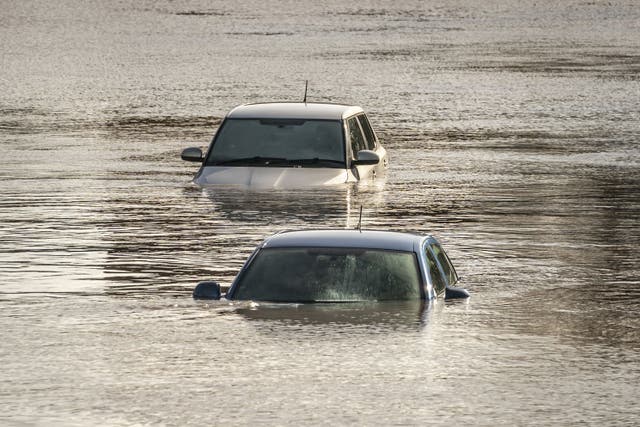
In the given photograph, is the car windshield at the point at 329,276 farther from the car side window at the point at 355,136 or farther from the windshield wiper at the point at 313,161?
the car side window at the point at 355,136

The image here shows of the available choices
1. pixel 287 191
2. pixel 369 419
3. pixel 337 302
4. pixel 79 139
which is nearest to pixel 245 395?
pixel 369 419

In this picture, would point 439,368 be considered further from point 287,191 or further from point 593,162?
point 593,162

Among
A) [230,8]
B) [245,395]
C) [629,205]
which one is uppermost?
[245,395]

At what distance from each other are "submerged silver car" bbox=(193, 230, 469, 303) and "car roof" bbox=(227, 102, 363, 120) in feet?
30.1

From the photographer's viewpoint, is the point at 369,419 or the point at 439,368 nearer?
the point at 369,419

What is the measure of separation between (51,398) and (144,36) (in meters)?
75.9

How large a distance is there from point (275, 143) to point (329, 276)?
31.2ft

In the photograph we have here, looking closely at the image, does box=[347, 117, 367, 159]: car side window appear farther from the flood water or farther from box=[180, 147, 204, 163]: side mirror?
box=[180, 147, 204, 163]: side mirror

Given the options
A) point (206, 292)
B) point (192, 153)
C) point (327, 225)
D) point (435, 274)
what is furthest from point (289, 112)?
point (206, 292)

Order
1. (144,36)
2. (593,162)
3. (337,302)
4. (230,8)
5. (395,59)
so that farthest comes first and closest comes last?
(230,8), (144,36), (395,59), (593,162), (337,302)

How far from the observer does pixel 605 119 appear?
1636 inches

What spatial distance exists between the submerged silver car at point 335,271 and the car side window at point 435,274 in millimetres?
24

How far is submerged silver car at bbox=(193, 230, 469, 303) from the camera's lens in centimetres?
1409

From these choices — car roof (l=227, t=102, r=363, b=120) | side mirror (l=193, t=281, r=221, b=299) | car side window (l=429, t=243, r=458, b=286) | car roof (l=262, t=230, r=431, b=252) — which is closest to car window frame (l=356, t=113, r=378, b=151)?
car roof (l=227, t=102, r=363, b=120)
